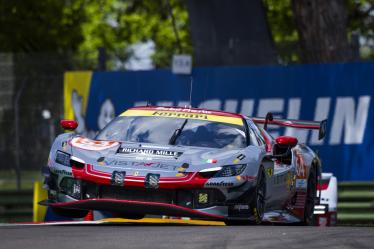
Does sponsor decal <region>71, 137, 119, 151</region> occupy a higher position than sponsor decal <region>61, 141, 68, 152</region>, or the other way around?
sponsor decal <region>71, 137, 119, 151</region>

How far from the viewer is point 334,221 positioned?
14781 millimetres

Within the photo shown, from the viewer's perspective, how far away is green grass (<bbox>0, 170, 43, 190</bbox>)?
19297 mm

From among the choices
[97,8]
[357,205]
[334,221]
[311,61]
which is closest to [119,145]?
[334,221]

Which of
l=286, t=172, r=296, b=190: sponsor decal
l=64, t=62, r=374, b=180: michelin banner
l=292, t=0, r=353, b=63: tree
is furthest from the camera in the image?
l=292, t=0, r=353, b=63: tree

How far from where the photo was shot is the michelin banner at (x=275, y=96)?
1691 centimetres

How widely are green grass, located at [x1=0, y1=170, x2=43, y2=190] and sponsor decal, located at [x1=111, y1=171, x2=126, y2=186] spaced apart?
28.0ft

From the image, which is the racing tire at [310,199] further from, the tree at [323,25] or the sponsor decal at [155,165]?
the tree at [323,25]

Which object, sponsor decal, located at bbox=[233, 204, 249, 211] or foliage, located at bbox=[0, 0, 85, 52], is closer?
sponsor decal, located at bbox=[233, 204, 249, 211]

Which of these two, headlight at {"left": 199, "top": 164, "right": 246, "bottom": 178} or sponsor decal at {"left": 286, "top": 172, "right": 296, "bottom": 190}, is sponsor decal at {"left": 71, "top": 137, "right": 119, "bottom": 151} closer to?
headlight at {"left": 199, "top": 164, "right": 246, "bottom": 178}

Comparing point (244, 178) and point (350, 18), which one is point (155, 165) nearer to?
point (244, 178)

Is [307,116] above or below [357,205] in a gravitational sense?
above

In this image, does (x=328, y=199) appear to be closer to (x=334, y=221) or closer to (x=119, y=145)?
(x=334, y=221)

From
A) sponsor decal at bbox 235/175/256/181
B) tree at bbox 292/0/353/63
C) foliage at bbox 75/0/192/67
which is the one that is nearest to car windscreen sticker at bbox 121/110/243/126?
sponsor decal at bbox 235/175/256/181

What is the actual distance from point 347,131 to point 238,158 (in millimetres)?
6155
